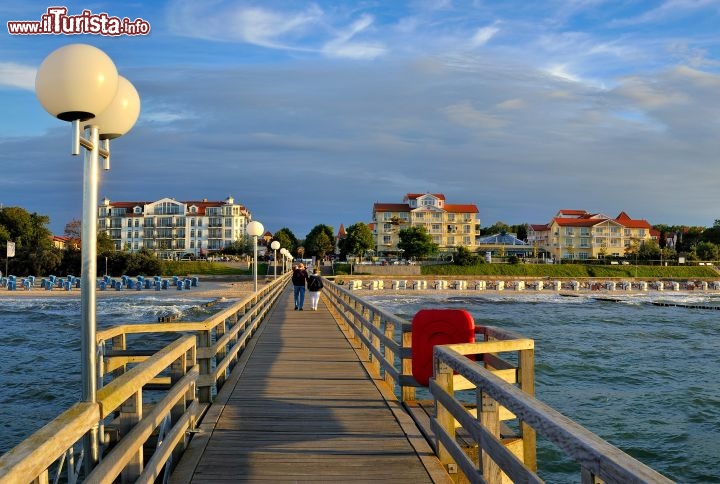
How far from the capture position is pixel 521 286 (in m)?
69.7

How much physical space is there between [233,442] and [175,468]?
2.60 ft

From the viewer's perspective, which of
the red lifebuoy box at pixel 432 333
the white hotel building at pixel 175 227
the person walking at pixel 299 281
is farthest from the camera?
the white hotel building at pixel 175 227

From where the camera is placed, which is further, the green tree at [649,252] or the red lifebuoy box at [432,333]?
the green tree at [649,252]

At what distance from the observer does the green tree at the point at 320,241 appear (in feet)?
362

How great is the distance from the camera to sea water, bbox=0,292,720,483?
11.4 m

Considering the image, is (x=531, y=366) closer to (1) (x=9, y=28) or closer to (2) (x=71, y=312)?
(1) (x=9, y=28)

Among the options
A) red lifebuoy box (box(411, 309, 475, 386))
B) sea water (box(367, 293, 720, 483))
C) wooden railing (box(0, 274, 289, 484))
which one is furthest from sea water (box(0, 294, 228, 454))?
sea water (box(367, 293, 720, 483))

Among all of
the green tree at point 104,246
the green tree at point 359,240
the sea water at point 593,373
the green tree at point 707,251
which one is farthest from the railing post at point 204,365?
the green tree at point 707,251

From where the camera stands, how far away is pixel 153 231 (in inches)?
4173

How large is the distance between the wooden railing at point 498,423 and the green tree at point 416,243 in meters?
83.5

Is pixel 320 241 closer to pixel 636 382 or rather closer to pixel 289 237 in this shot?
pixel 289 237

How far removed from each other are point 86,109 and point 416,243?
87.2 m

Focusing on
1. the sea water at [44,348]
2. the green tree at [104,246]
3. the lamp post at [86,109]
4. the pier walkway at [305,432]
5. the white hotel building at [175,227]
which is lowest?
the sea water at [44,348]

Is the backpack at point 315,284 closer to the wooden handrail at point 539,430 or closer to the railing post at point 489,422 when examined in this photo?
the wooden handrail at point 539,430
